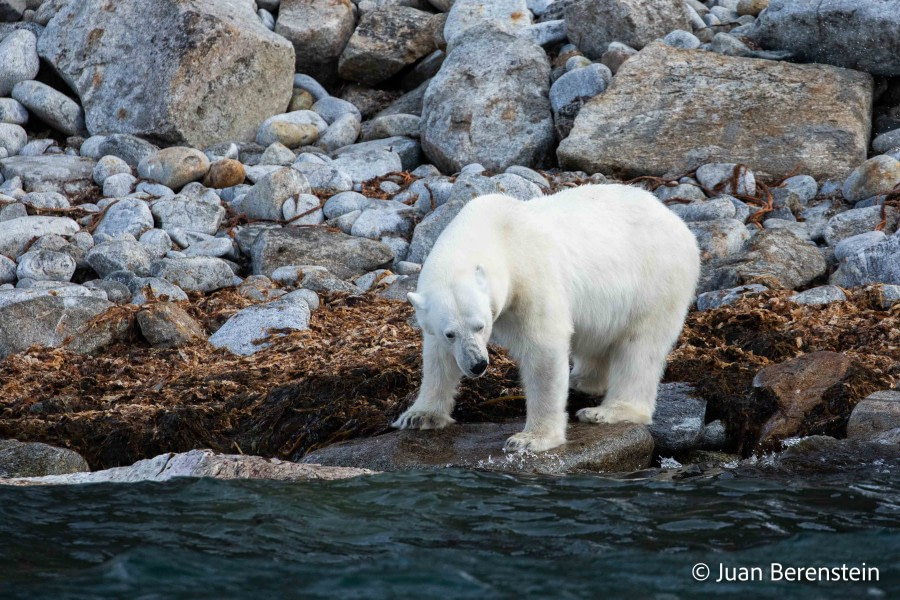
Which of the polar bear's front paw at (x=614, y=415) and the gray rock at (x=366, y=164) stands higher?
the gray rock at (x=366, y=164)

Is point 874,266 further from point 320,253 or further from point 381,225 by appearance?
point 320,253

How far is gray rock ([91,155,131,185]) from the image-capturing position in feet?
38.3

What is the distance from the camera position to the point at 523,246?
219 inches

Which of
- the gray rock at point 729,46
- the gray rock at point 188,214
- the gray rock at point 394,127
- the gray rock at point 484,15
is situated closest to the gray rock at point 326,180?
the gray rock at point 188,214

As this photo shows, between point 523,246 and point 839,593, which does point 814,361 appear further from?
point 839,593

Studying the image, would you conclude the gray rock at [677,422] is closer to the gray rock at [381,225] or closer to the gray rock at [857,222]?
the gray rock at [857,222]

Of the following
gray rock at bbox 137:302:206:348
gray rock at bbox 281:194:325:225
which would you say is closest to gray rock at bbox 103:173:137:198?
gray rock at bbox 281:194:325:225

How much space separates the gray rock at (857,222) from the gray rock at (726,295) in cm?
160

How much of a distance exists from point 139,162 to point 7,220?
1972mm

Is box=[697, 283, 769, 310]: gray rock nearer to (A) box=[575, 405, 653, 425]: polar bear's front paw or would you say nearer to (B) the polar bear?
(B) the polar bear

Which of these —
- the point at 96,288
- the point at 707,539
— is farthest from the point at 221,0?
the point at 707,539

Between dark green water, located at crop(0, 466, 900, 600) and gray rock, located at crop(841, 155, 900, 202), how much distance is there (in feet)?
17.9

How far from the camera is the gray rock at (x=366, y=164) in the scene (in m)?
11.9

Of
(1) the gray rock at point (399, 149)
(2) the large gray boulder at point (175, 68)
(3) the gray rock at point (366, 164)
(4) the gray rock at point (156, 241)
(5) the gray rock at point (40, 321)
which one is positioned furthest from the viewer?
(2) the large gray boulder at point (175, 68)
